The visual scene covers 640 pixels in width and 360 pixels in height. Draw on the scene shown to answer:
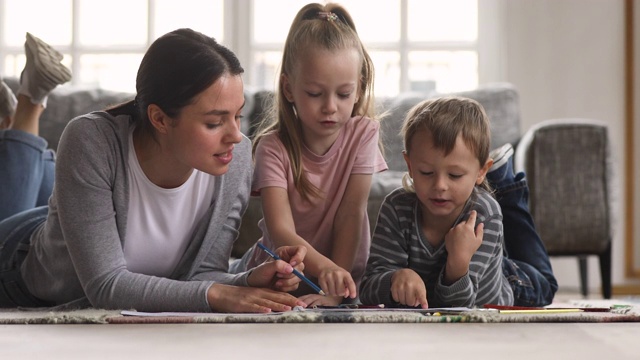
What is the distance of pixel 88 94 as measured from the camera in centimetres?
348

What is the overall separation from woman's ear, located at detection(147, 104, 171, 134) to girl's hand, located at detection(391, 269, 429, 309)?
487 millimetres

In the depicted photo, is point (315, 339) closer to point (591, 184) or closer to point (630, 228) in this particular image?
point (591, 184)

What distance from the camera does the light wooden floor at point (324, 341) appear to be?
1.06 meters

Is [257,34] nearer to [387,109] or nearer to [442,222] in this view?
[387,109]

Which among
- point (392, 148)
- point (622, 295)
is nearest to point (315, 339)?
point (392, 148)

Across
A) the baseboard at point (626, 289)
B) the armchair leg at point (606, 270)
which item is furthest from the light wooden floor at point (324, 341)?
the baseboard at point (626, 289)

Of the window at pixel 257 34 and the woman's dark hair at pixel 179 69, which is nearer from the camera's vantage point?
the woman's dark hair at pixel 179 69

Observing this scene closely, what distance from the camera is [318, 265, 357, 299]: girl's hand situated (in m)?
1.55

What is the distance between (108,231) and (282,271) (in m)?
0.31

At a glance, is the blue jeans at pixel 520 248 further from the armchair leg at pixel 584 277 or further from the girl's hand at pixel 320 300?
the armchair leg at pixel 584 277

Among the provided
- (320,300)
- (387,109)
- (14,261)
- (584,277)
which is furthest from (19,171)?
(584,277)

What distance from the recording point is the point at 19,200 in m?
2.19

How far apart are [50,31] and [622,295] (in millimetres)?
2969

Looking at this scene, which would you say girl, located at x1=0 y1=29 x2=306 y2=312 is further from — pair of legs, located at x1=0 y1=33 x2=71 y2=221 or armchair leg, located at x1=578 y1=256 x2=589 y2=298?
armchair leg, located at x1=578 y1=256 x2=589 y2=298
